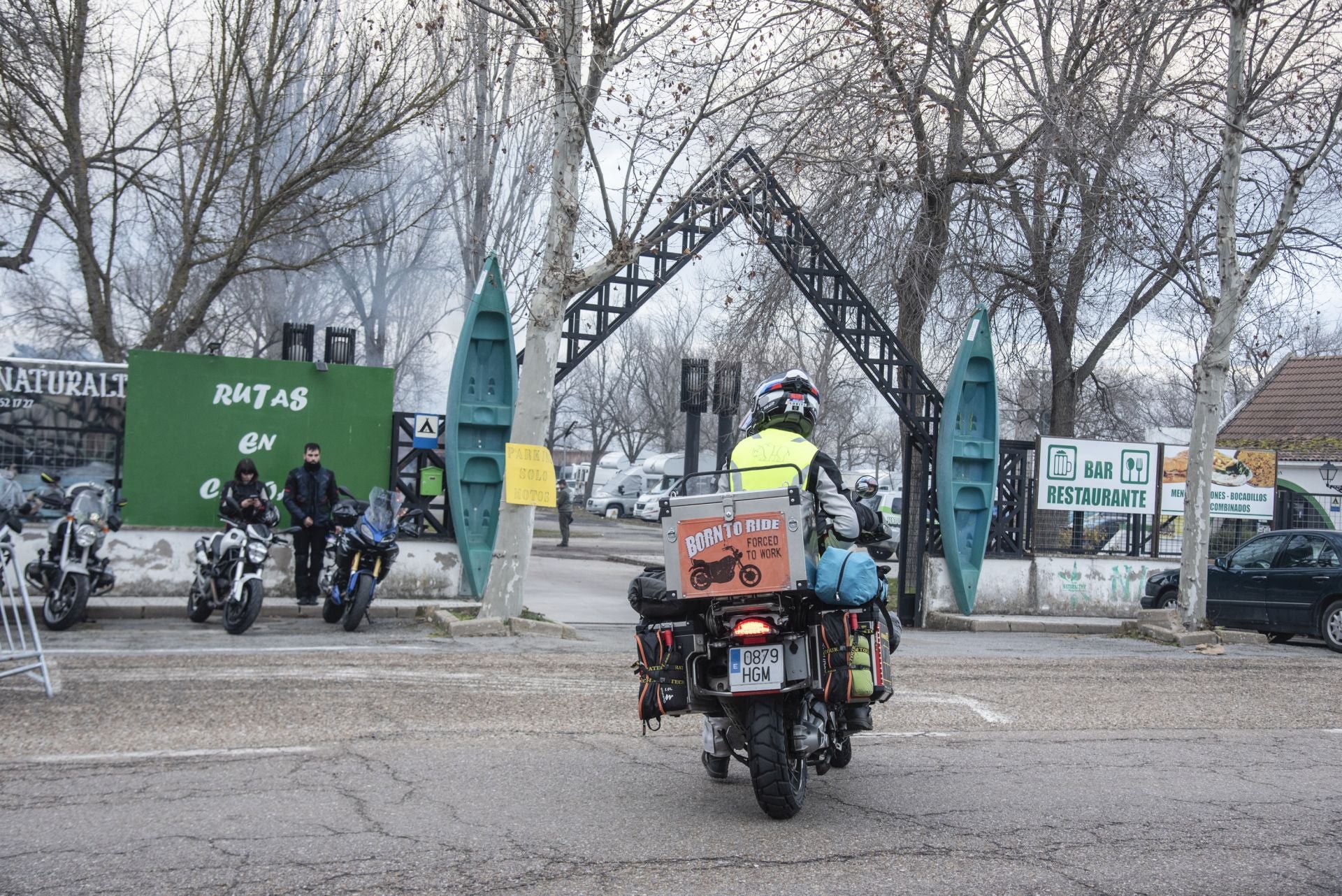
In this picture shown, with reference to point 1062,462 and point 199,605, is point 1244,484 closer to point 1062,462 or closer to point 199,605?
point 1062,462

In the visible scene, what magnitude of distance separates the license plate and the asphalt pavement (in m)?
0.62

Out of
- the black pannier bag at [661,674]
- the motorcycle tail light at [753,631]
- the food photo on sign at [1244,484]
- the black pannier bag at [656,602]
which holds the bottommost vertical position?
the black pannier bag at [661,674]

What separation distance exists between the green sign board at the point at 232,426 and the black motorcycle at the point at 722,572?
31.9 feet

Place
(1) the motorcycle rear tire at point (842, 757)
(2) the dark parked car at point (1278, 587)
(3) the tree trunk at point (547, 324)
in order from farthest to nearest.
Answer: (2) the dark parked car at point (1278, 587), (3) the tree trunk at point (547, 324), (1) the motorcycle rear tire at point (842, 757)

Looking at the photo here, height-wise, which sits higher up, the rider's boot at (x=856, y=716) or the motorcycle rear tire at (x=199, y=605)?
the rider's boot at (x=856, y=716)

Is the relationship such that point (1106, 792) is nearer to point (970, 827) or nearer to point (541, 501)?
point (970, 827)

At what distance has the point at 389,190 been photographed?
2302cm

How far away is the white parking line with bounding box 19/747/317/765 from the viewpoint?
6.22m

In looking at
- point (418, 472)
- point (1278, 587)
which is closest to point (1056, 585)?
point (1278, 587)

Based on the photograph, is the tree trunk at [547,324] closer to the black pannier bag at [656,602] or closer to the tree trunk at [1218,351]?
the black pannier bag at [656,602]

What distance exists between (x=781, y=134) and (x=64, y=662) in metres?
10.3

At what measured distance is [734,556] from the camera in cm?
529

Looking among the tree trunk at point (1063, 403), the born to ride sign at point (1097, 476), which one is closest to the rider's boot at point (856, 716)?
the born to ride sign at point (1097, 476)

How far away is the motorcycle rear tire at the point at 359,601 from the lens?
476 inches
